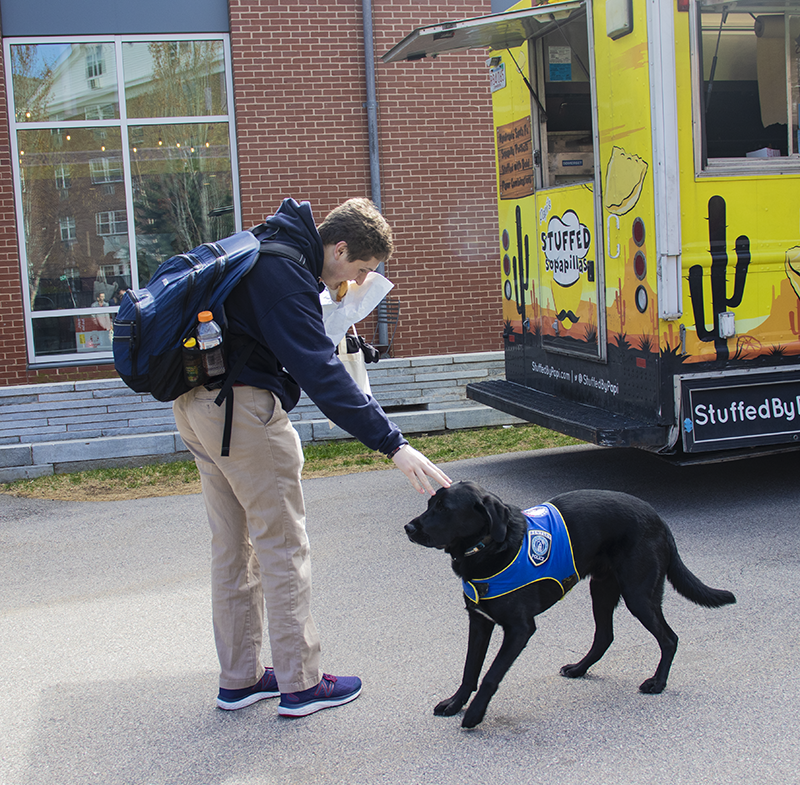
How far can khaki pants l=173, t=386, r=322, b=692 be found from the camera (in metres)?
3.06

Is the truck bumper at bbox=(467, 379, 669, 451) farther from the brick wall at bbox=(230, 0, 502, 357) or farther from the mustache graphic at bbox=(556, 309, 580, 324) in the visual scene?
the brick wall at bbox=(230, 0, 502, 357)

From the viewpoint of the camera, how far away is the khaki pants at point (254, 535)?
3061 millimetres

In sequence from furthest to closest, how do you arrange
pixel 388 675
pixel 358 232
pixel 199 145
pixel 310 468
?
pixel 199 145 → pixel 310 468 → pixel 388 675 → pixel 358 232

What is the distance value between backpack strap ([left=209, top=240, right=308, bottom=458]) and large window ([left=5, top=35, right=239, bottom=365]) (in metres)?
7.21

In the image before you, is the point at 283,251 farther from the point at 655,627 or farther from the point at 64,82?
the point at 64,82

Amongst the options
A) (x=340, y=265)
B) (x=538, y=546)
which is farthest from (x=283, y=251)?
(x=538, y=546)

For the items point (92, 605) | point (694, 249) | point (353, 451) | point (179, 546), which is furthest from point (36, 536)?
point (694, 249)

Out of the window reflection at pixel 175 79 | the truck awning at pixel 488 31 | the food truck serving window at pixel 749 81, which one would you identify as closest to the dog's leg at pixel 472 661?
the food truck serving window at pixel 749 81

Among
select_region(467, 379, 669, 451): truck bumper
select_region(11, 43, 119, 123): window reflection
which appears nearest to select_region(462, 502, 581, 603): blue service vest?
select_region(467, 379, 669, 451): truck bumper

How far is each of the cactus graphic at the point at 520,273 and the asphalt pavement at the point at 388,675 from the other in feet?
5.95

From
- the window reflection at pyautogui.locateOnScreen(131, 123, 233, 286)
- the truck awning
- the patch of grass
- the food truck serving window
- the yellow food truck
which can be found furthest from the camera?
the window reflection at pyautogui.locateOnScreen(131, 123, 233, 286)

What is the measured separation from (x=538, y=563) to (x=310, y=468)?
4.70 m

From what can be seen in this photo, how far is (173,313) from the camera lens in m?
2.90

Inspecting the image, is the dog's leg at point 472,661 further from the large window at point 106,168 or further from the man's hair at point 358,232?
the large window at point 106,168
